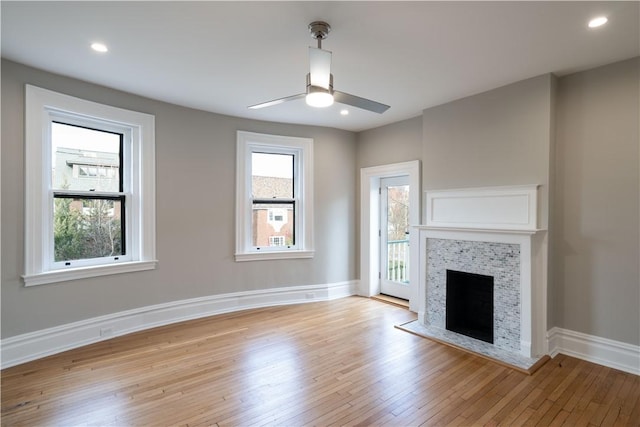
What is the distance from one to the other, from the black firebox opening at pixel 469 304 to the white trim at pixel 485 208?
0.59m

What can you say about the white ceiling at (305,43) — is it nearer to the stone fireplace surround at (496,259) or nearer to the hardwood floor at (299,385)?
the stone fireplace surround at (496,259)

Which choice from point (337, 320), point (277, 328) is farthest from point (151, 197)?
point (337, 320)

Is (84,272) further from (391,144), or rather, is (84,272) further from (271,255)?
(391,144)

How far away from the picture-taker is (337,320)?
162 inches

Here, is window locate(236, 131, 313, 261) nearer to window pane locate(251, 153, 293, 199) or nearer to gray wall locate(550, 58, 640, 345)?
window pane locate(251, 153, 293, 199)

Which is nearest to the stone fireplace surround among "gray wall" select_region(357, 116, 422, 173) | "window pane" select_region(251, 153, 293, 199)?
"gray wall" select_region(357, 116, 422, 173)

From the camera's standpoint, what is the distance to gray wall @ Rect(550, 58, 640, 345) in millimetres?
2818

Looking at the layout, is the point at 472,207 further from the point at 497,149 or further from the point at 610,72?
the point at 610,72

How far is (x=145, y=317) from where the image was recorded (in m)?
3.80

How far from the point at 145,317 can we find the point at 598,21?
4.97 m

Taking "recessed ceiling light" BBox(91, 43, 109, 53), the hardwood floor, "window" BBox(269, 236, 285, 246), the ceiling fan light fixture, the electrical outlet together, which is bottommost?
the hardwood floor

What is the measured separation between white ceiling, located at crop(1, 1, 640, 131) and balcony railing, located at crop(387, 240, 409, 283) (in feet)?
7.82

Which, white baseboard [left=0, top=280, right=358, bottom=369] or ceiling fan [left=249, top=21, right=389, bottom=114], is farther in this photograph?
white baseboard [left=0, top=280, right=358, bottom=369]

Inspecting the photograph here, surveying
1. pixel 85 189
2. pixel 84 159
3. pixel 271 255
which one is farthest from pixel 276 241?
pixel 84 159
